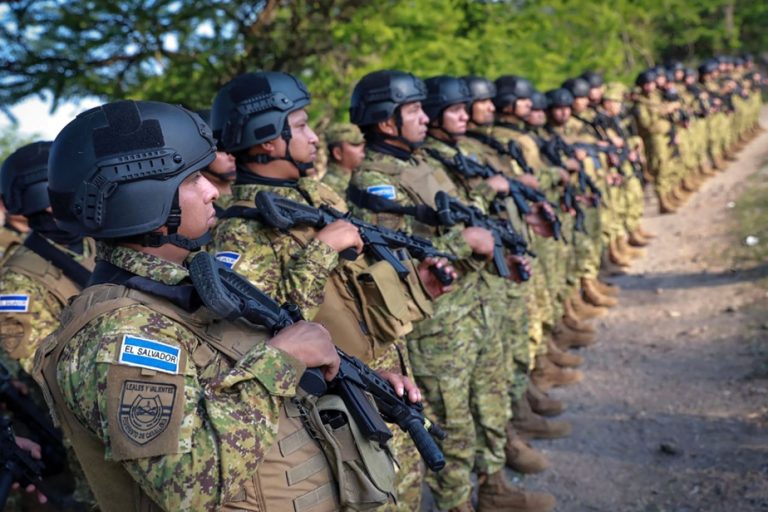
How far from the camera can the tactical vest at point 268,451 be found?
5.99 feet

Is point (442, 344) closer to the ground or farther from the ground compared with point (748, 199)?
farther from the ground

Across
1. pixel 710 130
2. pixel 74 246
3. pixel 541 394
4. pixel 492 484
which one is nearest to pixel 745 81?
pixel 710 130

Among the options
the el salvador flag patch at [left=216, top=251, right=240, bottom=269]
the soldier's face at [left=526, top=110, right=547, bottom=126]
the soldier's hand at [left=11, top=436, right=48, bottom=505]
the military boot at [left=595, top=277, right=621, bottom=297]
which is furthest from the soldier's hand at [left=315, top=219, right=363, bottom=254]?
the military boot at [left=595, top=277, right=621, bottom=297]

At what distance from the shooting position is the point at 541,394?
19.6ft

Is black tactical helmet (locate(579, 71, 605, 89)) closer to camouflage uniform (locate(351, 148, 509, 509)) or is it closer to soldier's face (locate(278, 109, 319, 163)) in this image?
camouflage uniform (locate(351, 148, 509, 509))

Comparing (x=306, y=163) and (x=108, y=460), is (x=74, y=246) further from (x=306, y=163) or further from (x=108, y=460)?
(x=108, y=460)

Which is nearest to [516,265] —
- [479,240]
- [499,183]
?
[499,183]

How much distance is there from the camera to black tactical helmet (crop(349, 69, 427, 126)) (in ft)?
13.6

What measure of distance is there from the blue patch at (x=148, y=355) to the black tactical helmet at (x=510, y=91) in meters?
5.85

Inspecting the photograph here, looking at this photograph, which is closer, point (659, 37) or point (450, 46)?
point (450, 46)

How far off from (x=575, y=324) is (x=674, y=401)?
6.92ft

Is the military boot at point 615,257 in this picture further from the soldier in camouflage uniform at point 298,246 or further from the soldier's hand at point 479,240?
the soldier in camouflage uniform at point 298,246

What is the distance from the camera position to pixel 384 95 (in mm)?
4148

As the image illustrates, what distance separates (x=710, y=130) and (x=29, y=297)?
14.7 meters
